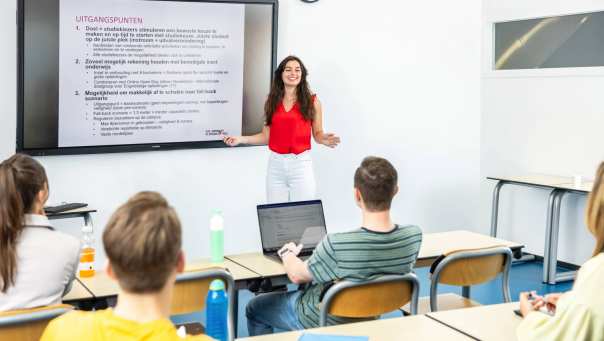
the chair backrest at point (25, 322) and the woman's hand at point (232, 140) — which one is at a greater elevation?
the woman's hand at point (232, 140)

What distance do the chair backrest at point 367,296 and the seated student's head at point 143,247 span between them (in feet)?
4.59

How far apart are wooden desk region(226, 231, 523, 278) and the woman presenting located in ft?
4.88

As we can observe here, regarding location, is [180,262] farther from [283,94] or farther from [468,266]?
[283,94]

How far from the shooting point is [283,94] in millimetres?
5680

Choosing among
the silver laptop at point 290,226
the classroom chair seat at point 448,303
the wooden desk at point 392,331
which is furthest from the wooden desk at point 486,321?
the silver laptop at point 290,226

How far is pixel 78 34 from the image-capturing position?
5422 millimetres

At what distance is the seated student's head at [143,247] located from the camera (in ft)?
5.43

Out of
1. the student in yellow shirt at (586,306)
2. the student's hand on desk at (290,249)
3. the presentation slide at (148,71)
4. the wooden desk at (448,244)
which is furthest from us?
the presentation slide at (148,71)

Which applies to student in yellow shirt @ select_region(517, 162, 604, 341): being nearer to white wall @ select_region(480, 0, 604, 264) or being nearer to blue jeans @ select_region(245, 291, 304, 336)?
blue jeans @ select_region(245, 291, 304, 336)

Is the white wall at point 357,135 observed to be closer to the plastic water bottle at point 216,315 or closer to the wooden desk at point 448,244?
the wooden desk at point 448,244

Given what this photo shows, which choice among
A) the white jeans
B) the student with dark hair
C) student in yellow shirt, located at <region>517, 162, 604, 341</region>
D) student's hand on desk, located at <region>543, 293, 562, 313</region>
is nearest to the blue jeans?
the student with dark hair

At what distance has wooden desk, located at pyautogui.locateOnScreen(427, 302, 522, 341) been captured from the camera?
2.54 meters

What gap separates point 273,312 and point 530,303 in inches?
51.0

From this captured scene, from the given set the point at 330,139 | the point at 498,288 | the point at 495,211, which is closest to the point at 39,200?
the point at 330,139
